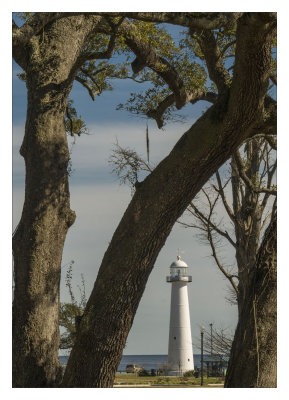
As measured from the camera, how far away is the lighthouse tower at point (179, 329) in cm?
3200

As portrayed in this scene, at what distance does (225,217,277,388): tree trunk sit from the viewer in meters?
5.91

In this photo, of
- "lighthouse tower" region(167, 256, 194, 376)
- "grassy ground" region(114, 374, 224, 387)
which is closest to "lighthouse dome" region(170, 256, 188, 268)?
"lighthouse tower" region(167, 256, 194, 376)

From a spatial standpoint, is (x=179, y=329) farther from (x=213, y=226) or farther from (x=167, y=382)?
(x=213, y=226)

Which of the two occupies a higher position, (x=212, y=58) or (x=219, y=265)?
(x=212, y=58)

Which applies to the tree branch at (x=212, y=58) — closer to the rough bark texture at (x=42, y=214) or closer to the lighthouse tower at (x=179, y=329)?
the rough bark texture at (x=42, y=214)

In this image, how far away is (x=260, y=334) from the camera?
5934 mm

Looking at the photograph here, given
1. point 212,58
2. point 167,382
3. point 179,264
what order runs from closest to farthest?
point 212,58 < point 167,382 < point 179,264

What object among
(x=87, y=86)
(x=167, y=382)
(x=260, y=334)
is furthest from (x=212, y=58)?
(x=167, y=382)

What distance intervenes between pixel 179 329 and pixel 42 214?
26.4m

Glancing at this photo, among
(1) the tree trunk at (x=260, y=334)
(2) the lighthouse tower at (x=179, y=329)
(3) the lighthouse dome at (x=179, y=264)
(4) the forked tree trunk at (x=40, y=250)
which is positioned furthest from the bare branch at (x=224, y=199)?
(2) the lighthouse tower at (x=179, y=329)

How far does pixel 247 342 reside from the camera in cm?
Answer: 598

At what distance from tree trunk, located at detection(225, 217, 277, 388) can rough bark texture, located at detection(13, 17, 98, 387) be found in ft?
6.71
